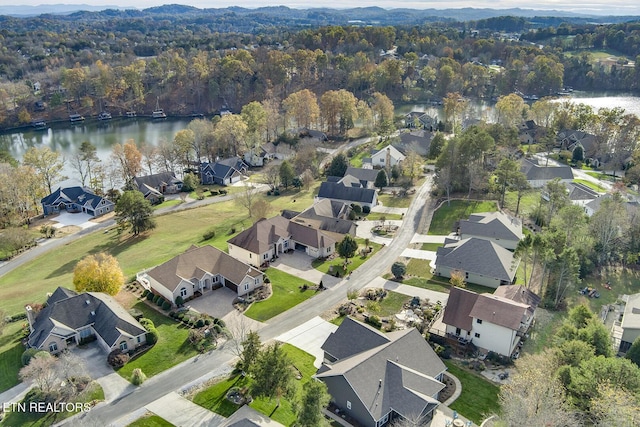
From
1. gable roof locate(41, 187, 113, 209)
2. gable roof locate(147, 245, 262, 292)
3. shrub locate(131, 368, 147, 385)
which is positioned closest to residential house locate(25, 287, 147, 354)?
shrub locate(131, 368, 147, 385)

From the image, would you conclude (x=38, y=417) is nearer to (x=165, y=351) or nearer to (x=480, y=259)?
(x=165, y=351)

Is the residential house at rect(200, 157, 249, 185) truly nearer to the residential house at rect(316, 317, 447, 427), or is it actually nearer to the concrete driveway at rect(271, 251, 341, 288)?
the concrete driveway at rect(271, 251, 341, 288)

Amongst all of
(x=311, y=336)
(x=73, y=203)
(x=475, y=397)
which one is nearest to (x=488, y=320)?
(x=475, y=397)

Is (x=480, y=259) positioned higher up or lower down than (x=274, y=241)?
higher up

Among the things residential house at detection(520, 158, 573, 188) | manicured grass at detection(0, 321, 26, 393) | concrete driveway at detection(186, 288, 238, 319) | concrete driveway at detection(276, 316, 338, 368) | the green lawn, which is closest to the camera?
the green lawn

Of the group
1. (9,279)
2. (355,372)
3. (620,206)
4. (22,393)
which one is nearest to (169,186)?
(9,279)

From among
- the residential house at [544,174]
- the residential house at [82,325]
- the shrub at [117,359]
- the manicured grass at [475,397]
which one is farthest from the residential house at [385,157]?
the shrub at [117,359]

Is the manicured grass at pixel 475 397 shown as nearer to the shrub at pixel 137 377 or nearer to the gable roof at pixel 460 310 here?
the gable roof at pixel 460 310
